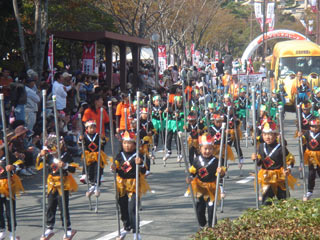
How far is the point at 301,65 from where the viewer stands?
31719 mm

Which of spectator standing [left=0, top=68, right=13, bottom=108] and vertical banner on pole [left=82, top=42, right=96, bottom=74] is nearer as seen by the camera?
spectator standing [left=0, top=68, right=13, bottom=108]

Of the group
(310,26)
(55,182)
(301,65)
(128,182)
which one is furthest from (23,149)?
(310,26)

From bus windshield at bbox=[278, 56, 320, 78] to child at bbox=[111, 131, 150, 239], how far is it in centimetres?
2270

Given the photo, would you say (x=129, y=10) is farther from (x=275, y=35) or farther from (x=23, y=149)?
(x=275, y=35)

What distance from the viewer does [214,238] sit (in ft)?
19.3

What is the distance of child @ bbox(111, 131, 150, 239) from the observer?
964 centimetres

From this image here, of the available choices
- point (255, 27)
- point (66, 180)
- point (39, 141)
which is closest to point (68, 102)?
point (39, 141)

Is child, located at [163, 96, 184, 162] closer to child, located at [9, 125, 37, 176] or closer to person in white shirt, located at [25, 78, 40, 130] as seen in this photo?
person in white shirt, located at [25, 78, 40, 130]

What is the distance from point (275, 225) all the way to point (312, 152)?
6477 mm

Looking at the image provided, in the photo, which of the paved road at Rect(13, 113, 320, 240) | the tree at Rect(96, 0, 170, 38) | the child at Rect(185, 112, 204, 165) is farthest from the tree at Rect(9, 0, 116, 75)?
the paved road at Rect(13, 113, 320, 240)

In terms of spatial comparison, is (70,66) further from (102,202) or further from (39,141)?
(102,202)

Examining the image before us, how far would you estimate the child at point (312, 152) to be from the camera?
12.3 meters

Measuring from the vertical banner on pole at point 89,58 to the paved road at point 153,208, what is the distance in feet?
32.5

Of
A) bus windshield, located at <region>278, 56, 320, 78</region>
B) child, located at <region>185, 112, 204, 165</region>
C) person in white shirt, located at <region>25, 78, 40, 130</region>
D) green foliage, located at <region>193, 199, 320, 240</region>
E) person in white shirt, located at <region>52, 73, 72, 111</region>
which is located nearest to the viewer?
green foliage, located at <region>193, 199, 320, 240</region>
